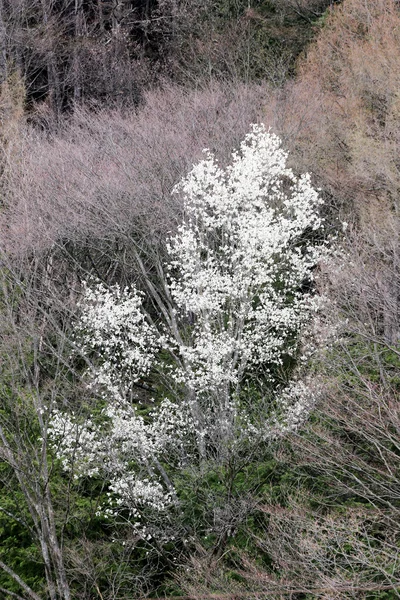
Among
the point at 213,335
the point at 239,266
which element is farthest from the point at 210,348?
the point at 239,266

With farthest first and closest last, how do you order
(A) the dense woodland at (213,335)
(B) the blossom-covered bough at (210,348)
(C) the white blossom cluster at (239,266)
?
1. (C) the white blossom cluster at (239,266)
2. (B) the blossom-covered bough at (210,348)
3. (A) the dense woodland at (213,335)

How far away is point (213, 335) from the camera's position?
14.3 m

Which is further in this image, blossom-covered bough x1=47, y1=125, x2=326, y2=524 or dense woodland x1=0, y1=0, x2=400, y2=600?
blossom-covered bough x1=47, y1=125, x2=326, y2=524

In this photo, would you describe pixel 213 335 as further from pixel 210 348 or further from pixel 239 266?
pixel 239 266

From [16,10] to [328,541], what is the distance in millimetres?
24977

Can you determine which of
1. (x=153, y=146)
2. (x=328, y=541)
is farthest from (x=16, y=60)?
(x=328, y=541)

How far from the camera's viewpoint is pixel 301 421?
12055 millimetres

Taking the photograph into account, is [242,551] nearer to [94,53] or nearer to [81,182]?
[81,182]

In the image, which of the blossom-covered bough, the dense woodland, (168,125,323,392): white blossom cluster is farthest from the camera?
(168,125,323,392): white blossom cluster

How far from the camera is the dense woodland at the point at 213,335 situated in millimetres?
10633

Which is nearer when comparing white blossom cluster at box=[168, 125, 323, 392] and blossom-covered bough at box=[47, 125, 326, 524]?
blossom-covered bough at box=[47, 125, 326, 524]

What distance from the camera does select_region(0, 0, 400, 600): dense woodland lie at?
34.9 feet

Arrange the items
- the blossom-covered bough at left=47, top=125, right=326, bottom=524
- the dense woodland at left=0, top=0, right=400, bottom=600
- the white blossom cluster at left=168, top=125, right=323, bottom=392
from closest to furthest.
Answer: the dense woodland at left=0, top=0, right=400, bottom=600
the blossom-covered bough at left=47, top=125, right=326, bottom=524
the white blossom cluster at left=168, top=125, right=323, bottom=392

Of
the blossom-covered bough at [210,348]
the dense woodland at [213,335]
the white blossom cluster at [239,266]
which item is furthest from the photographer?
the white blossom cluster at [239,266]
